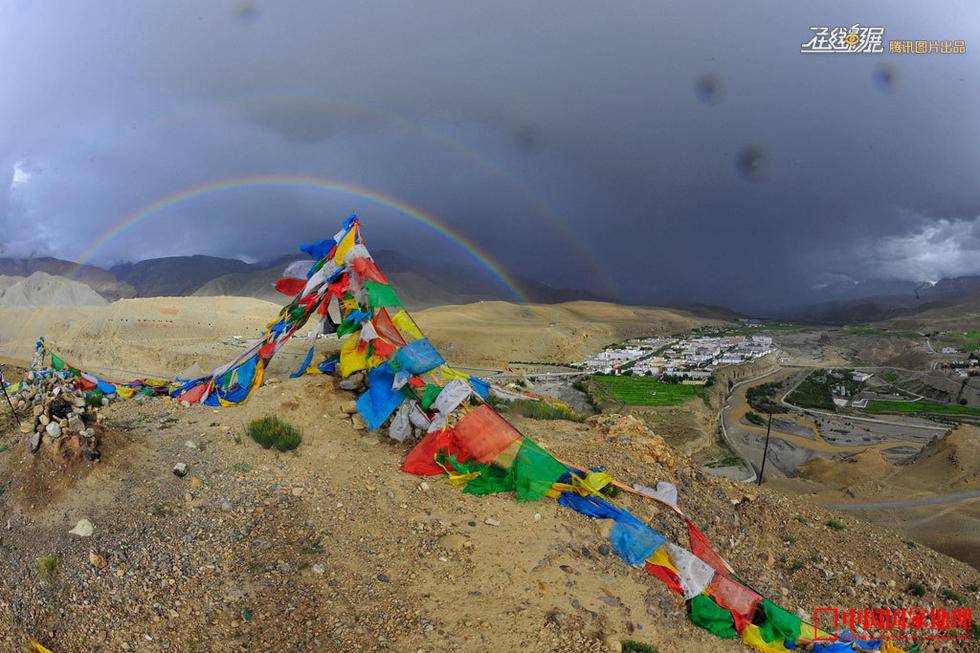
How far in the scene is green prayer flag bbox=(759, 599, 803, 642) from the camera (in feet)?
21.0

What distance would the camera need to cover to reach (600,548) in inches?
284

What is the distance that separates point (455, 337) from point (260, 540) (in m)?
69.6

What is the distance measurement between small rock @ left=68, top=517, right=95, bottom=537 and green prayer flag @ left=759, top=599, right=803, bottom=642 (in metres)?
9.05

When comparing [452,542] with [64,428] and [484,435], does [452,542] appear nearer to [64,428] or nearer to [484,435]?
[484,435]

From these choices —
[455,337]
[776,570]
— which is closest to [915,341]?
[455,337]

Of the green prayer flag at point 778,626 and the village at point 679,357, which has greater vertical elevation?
the green prayer flag at point 778,626

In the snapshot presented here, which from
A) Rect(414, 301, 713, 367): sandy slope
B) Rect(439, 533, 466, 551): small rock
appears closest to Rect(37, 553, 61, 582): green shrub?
Rect(439, 533, 466, 551): small rock

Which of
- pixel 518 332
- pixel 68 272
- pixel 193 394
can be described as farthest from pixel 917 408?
pixel 68 272

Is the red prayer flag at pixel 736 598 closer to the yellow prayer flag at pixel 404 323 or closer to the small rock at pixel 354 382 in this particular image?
the yellow prayer flag at pixel 404 323

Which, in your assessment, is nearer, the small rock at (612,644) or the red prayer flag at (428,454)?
the small rock at (612,644)

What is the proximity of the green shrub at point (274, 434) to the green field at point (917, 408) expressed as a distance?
78892 millimetres

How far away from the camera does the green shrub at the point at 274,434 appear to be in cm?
881

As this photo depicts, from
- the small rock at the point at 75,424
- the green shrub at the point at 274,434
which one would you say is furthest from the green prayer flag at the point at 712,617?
the small rock at the point at 75,424

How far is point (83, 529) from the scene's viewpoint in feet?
19.9
